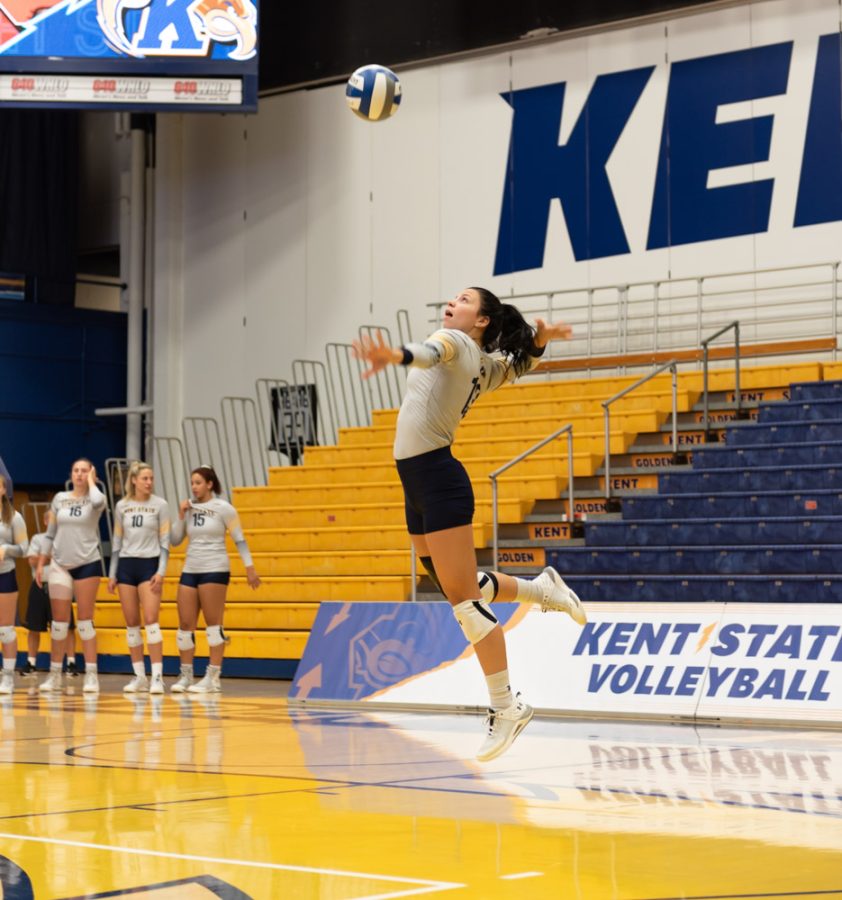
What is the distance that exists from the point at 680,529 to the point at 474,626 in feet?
25.4

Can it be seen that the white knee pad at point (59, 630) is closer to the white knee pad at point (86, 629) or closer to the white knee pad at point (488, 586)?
the white knee pad at point (86, 629)

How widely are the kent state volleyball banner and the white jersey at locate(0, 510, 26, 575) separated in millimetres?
2759

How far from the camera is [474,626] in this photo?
6.23 m

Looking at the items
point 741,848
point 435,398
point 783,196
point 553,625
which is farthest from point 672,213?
point 741,848

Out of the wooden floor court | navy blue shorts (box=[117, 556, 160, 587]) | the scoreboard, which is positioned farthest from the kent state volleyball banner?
the scoreboard

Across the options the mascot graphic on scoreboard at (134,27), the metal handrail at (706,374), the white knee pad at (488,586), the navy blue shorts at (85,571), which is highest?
the mascot graphic on scoreboard at (134,27)

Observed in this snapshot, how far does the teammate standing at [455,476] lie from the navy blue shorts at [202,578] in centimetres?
677

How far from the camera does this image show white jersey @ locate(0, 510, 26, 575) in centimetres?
1244

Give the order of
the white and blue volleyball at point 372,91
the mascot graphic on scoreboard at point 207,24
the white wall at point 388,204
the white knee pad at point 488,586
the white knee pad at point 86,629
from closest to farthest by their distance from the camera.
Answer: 1. the white knee pad at point 488,586
2. the white and blue volleyball at point 372,91
3. the white knee pad at point 86,629
4. the white wall at point 388,204
5. the mascot graphic on scoreboard at point 207,24

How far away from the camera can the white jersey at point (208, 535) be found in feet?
42.4

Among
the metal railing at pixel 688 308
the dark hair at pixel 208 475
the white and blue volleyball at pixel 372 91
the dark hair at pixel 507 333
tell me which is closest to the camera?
the dark hair at pixel 507 333

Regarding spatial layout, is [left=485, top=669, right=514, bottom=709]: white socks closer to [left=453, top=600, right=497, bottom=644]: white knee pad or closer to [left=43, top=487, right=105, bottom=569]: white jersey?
[left=453, top=600, right=497, bottom=644]: white knee pad

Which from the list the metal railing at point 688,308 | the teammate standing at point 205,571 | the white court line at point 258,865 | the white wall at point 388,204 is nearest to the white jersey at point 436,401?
the white court line at point 258,865

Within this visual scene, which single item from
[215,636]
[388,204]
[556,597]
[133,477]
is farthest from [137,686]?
[388,204]
